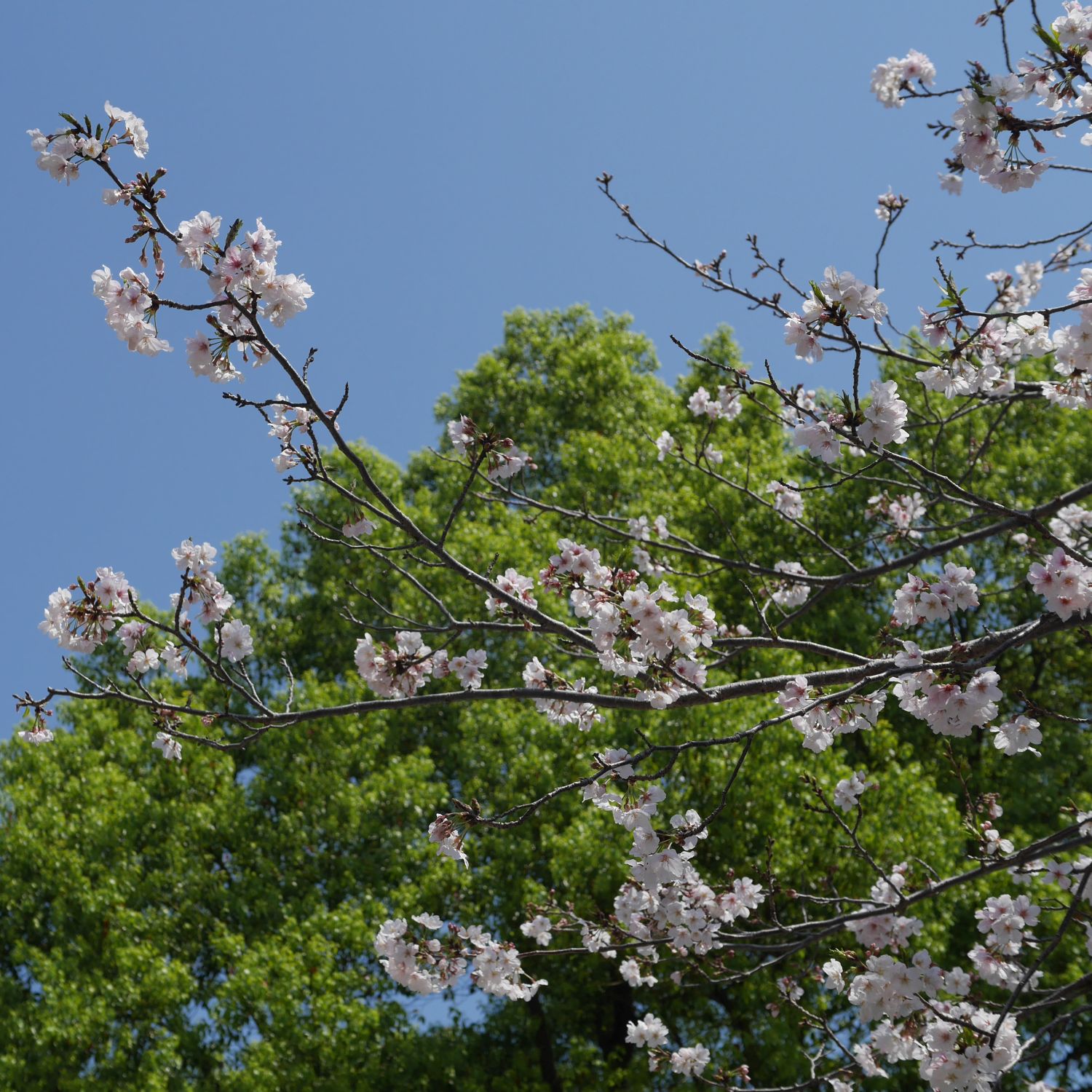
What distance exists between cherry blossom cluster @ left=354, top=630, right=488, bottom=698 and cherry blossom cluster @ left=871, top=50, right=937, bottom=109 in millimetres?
3523

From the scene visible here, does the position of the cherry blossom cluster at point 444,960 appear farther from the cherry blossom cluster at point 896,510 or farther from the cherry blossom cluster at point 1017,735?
the cherry blossom cluster at point 896,510

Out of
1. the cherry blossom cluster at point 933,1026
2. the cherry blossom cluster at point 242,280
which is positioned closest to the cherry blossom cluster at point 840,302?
the cherry blossom cluster at point 242,280

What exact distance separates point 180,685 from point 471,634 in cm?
503

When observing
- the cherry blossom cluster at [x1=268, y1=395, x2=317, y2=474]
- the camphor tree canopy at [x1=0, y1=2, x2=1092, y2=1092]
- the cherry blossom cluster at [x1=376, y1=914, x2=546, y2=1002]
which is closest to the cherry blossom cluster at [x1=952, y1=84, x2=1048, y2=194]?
the camphor tree canopy at [x1=0, y1=2, x2=1092, y2=1092]

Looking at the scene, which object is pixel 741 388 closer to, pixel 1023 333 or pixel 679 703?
pixel 1023 333

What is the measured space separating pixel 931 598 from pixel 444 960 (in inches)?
124

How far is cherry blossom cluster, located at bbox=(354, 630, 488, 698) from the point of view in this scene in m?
4.22

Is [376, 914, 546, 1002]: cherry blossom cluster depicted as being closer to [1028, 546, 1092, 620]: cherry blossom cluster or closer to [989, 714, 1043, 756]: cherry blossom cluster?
[989, 714, 1043, 756]: cherry blossom cluster

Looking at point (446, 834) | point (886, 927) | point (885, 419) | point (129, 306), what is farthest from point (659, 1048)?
point (129, 306)

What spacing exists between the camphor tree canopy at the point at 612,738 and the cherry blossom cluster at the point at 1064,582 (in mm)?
16

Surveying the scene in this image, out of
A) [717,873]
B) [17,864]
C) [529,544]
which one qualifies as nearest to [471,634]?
[529,544]

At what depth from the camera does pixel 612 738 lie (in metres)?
11.3

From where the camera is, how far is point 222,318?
3523 millimetres

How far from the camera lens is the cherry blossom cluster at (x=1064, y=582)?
3438 mm
